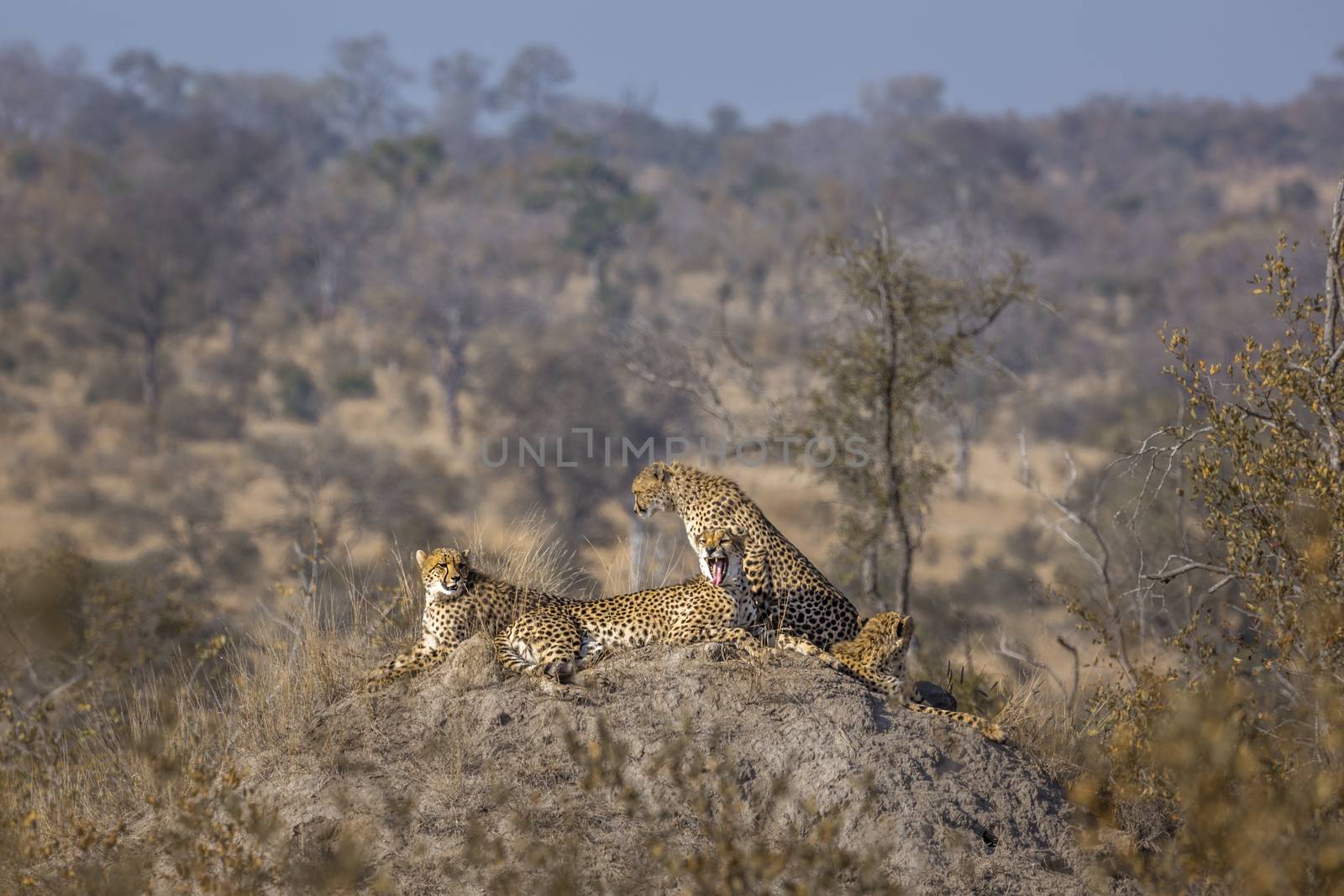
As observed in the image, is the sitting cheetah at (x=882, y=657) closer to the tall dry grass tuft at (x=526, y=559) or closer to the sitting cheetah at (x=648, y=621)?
the sitting cheetah at (x=648, y=621)

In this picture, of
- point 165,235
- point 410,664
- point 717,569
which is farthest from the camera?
point 165,235

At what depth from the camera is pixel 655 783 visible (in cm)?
585

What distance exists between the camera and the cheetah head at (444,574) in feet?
22.5

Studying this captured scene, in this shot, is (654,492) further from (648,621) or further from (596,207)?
(596,207)

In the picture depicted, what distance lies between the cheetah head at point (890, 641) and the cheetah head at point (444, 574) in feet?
6.13

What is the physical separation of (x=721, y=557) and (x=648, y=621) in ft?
1.61

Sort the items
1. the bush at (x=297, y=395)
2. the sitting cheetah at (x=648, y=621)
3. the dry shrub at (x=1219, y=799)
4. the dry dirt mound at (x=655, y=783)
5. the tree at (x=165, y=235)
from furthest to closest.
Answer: the tree at (x=165, y=235) < the bush at (x=297, y=395) < the sitting cheetah at (x=648, y=621) < the dry dirt mound at (x=655, y=783) < the dry shrub at (x=1219, y=799)

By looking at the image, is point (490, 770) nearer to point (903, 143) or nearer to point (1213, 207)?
point (903, 143)

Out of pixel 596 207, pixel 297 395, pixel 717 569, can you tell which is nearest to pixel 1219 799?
pixel 717 569

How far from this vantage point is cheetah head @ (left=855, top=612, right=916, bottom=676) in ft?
21.9

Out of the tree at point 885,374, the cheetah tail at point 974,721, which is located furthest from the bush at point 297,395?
the cheetah tail at point 974,721

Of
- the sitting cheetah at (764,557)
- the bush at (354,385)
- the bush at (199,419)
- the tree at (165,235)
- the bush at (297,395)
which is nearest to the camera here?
the sitting cheetah at (764,557)

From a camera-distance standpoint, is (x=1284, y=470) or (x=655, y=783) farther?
(x=1284, y=470)

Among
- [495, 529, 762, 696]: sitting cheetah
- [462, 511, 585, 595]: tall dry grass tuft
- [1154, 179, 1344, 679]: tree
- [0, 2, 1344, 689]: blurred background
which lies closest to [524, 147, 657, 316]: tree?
[0, 2, 1344, 689]: blurred background
